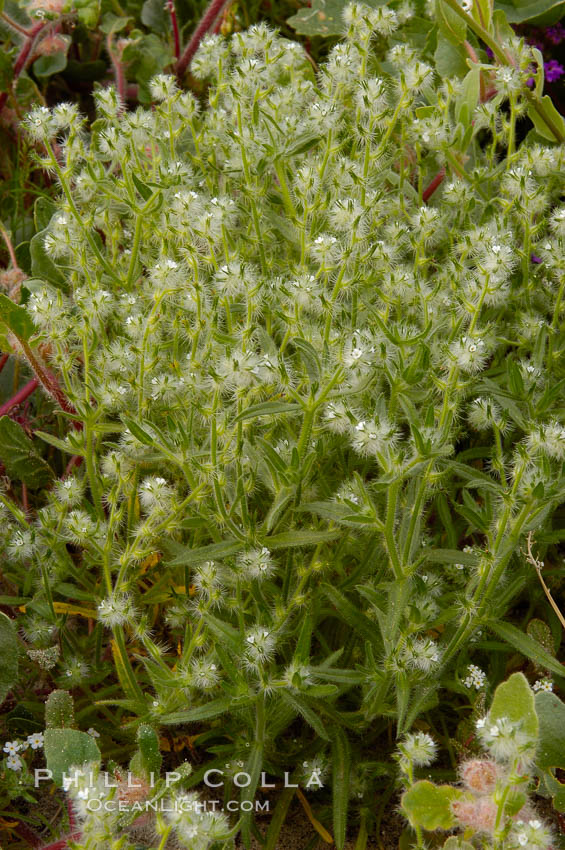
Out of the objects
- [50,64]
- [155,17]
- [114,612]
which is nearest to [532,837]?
[114,612]

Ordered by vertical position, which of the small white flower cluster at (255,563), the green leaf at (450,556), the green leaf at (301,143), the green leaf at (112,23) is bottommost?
the green leaf at (450,556)

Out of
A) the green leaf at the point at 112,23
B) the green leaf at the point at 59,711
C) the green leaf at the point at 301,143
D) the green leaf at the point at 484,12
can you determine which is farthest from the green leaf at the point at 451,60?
the green leaf at the point at 59,711

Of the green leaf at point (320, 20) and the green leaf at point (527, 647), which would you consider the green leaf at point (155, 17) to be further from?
the green leaf at point (527, 647)

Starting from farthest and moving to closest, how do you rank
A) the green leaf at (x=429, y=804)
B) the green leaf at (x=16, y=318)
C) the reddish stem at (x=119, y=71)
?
the reddish stem at (x=119, y=71), the green leaf at (x=16, y=318), the green leaf at (x=429, y=804)

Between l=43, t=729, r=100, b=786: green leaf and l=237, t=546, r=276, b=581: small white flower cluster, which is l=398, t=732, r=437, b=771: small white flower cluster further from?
l=43, t=729, r=100, b=786: green leaf

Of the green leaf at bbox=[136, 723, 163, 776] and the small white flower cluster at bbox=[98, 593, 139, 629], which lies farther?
the small white flower cluster at bbox=[98, 593, 139, 629]

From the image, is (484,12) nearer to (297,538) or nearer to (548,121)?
(548,121)

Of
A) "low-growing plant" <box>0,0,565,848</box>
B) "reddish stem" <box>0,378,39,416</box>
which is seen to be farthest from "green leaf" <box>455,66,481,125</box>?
"reddish stem" <box>0,378,39,416</box>
